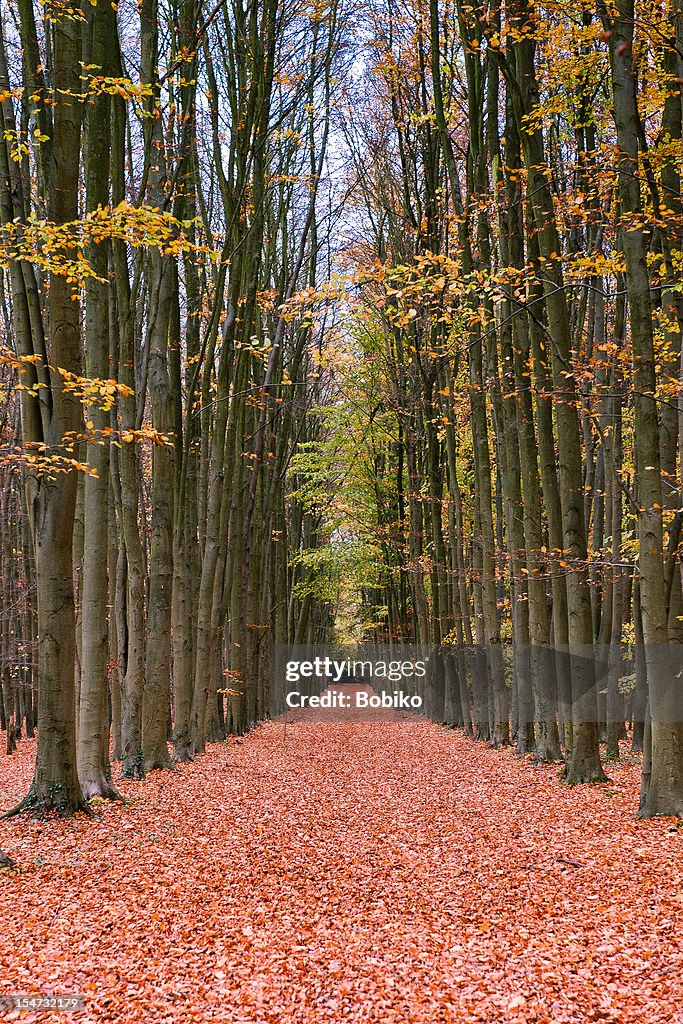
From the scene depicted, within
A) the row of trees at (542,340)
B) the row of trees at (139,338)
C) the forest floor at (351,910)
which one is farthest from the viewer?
the row of trees at (542,340)

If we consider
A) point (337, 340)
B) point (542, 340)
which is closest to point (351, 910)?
point (542, 340)

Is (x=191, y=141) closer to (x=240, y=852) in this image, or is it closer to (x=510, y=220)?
(x=510, y=220)

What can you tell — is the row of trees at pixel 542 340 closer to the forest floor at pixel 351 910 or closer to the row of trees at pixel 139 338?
the forest floor at pixel 351 910

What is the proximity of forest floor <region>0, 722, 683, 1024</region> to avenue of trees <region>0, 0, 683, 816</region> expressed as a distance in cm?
118

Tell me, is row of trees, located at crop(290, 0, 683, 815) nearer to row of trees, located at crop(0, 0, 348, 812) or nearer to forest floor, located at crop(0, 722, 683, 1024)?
forest floor, located at crop(0, 722, 683, 1024)

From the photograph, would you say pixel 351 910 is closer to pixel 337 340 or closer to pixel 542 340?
pixel 542 340

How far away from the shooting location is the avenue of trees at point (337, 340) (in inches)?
328

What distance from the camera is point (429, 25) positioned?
15797 mm

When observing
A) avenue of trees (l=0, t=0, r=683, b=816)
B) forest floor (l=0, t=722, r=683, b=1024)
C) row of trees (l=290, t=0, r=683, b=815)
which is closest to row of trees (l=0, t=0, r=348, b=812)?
avenue of trees (l=0, t=0, r=683, b=816)

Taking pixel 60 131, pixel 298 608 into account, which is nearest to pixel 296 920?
pixel 60 131

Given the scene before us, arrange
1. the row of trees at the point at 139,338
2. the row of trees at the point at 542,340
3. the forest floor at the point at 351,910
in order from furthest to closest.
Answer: the row of trees at the point at 542,340
the row of trees at the point at 139,338
the forest floor at the point at 351,910

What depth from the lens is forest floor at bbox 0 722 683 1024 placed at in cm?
448

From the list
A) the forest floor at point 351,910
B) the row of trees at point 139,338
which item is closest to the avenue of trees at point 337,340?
the row of trees at point 139,338

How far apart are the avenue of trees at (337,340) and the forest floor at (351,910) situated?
118 cm
